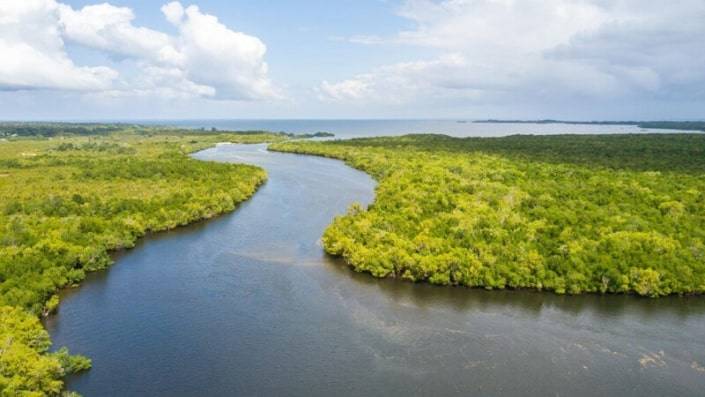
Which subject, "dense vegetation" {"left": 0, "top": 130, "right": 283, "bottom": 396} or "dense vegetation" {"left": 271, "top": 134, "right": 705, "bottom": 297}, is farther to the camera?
"dense vegetation" {"left": 271, "top": 134, "right": 705, "bottom": 297}

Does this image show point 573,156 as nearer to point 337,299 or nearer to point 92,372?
point 337,299

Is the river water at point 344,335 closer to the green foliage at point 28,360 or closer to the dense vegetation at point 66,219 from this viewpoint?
the green foliage at point 28,360

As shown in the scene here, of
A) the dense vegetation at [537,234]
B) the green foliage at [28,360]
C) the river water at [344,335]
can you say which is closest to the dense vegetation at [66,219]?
the green foliage at [28,360]

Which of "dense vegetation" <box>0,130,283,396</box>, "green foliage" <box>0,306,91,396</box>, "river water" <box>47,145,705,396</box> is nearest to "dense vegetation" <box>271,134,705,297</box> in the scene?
"river water" <box>47,145,705,396</box>

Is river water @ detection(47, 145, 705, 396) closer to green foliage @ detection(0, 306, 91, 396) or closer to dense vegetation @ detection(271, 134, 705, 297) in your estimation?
green foliage @ detection(0, 306, 91, 396)

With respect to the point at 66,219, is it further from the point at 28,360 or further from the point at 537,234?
the point at 537,234

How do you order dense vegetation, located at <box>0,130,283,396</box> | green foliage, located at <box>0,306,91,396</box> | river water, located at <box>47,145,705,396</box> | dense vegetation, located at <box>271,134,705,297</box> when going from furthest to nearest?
dense vegetation, located at <box>271,134,705,297</box> → river water, located at <box>47,145,705,396</box> → dense vegetation, located at <box>0,130,283,396</box> → green foliage, located at <box>0,306,91,396</box>

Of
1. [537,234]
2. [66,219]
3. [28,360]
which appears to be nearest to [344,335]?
[28,360]
